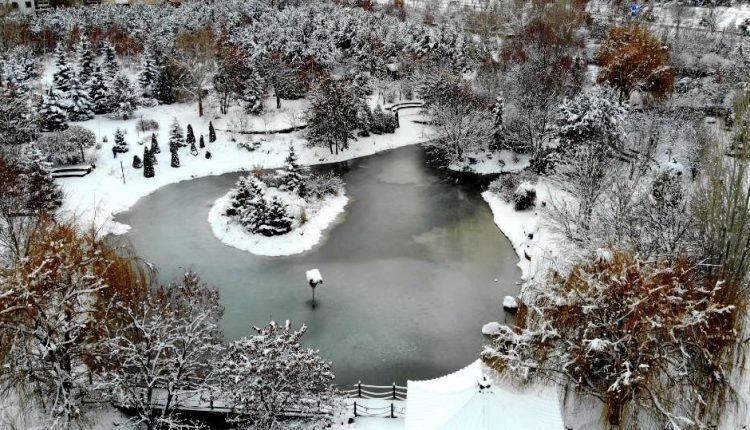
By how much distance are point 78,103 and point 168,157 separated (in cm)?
1105

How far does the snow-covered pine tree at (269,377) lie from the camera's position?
15.5 meters

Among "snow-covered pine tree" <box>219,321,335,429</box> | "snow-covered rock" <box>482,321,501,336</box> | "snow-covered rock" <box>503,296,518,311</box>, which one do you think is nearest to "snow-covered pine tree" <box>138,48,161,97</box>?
"snow-covered rock" <box>503,296,518,311</box>

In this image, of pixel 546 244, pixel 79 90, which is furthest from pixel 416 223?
pixel 79 90

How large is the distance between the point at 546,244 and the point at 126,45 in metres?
47.5

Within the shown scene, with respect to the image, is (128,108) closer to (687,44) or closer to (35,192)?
(35,192)

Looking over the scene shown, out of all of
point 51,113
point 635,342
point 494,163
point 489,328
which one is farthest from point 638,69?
point 51,113

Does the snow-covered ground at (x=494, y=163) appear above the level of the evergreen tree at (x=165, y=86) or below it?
below

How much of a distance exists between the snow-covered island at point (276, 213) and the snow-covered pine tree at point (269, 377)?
45.7 feet

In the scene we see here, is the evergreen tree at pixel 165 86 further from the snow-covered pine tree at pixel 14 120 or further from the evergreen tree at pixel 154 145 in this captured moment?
the snow-covered pine tree at pixel 14 120

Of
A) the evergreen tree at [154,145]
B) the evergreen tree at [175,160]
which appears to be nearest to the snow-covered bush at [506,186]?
the evergreen tree at [175,160]

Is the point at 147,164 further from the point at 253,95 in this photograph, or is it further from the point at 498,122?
→ the point at 498,122

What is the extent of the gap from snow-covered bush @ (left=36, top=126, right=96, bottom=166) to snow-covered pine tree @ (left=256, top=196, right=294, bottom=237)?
16.6 m

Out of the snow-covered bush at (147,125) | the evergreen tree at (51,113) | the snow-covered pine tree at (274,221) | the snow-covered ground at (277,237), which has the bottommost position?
the snow-covered ground at (277,237)

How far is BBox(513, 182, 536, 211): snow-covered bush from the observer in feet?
Answer: 113
